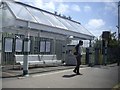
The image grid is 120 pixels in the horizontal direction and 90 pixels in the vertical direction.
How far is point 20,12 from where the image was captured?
14984 millimetres

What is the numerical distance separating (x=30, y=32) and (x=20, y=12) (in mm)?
3771

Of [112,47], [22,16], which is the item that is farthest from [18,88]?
[112,47]

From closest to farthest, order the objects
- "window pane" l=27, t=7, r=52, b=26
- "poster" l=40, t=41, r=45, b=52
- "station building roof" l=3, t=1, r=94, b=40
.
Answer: "station building roof" l=3, t=1, r=94, b=40 < "window pane" l=27, t=7, r=52, b=26 < "poster" l=40, t=41, r=45, b=52

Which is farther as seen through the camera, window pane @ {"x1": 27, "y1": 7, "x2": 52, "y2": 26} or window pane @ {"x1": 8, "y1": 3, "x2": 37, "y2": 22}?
window pane @ {"x1": 27, "y1": 7, "x2": 52, "y2": 26}

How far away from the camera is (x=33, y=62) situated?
59.7 ft

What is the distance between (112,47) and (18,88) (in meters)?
22.9

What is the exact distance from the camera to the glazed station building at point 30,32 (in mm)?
14283

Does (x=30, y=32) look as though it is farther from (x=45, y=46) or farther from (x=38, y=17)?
(x=38, y=17)

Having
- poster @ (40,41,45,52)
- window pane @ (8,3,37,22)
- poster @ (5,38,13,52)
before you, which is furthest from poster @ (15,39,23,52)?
window pane @ (8,3,37,22)

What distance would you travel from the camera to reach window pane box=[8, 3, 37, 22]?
1427cm

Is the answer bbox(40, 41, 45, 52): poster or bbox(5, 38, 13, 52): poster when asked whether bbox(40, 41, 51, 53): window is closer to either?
bbox(40, 41, 45, 52): poster

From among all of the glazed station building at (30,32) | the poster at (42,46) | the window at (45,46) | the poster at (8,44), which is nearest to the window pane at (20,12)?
the glazed station building at (30,32)

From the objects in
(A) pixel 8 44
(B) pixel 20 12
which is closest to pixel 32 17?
(B) pixel 20 12

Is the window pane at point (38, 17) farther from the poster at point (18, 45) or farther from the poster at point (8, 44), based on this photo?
the poster at point (8, 44)
